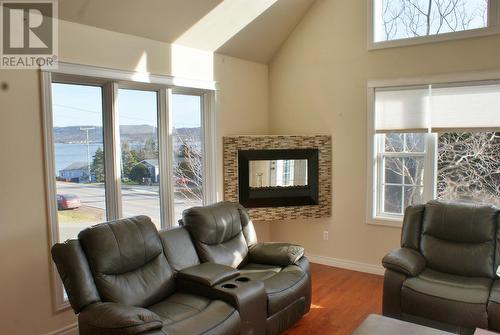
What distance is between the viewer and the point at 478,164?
427 centimetres

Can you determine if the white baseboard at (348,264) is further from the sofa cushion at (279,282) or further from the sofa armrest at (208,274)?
the sofa armrest at (208,274)

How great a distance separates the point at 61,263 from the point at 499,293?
3078 mm

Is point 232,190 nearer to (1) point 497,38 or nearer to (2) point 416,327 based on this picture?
(2) point 416,327

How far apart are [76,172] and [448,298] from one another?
318 cm

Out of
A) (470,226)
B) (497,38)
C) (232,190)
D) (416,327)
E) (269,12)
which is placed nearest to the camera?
(416,327)

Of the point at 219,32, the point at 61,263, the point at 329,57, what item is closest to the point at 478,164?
the point at 329,57

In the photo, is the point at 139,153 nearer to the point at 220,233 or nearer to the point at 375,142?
the point at 220,233

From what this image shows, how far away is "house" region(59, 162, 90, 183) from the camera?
3.46 meters

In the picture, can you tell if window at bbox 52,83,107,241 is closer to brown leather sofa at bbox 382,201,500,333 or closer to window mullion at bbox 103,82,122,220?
window mullion at bbox 103,82,122,220

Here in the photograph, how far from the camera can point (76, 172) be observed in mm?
3555

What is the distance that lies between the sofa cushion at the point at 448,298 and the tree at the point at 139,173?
8.55 ft

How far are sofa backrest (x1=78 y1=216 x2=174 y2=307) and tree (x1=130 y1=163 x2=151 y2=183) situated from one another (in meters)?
0.91

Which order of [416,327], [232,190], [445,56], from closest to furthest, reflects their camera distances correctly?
[416,327]
[445,56]
[232,190]

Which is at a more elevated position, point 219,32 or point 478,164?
point 219,32
